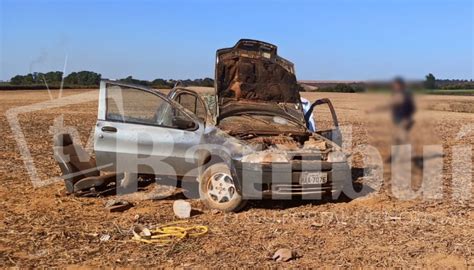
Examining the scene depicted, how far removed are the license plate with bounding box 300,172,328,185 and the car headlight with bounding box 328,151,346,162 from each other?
10.8 inches

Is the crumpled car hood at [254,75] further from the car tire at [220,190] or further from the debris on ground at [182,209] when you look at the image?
the debris on ground at [182,209]

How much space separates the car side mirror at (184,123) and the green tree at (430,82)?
5.89m

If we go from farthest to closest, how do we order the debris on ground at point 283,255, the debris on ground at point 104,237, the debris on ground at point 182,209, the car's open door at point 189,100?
1. the car's open door at point 189,100
2. the debris on ground at point 182,209
3. the debris on ground at point 104,237
4. the debris on ground at point 283,255

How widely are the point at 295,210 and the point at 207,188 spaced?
4.02 feet

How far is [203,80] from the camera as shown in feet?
41.3

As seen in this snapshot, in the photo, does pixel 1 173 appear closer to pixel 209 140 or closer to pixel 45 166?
pixel 45 166

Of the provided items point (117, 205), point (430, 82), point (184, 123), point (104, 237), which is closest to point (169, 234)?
point (104, 237)

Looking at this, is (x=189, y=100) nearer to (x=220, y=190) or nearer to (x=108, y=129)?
(x=108, y=129)

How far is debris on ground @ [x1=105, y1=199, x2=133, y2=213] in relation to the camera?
7.37 m

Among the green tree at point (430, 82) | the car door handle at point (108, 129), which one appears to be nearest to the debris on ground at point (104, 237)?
the car door handle at point (108, 129)

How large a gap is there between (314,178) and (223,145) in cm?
132

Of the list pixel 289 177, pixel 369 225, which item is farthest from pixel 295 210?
pixel 369 225

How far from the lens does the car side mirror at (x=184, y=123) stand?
25.9 feet

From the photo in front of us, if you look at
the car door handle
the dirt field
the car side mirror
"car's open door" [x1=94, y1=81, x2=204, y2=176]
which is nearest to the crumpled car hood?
the car side mirror
